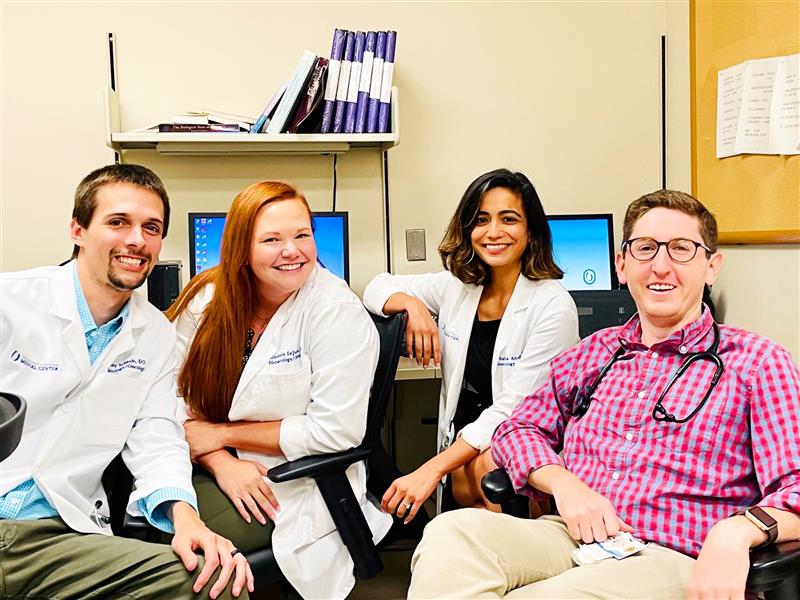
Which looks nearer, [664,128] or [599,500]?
[599,500]

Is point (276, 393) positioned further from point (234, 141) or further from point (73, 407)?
point (234, 141)

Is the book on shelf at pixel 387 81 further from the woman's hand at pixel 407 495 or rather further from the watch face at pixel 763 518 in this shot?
the watch face at pixel 763 518

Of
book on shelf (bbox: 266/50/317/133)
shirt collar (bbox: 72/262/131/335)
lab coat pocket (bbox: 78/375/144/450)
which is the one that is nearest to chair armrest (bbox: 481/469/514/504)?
lab coat pocket (bbox: 78/375/144/450)

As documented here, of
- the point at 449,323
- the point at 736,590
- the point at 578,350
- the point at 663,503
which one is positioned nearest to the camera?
the point at 736,590

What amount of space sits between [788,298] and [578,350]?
2.92 ft

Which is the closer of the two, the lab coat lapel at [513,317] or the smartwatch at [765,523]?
the smartwatch at [765,523]

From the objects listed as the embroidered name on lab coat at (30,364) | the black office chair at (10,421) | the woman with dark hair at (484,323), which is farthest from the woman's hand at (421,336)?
the black office chair at (10,421)

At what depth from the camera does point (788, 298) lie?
2.21 meters

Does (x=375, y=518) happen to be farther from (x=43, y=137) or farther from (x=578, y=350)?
(x=43, y=137)

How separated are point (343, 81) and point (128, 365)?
4.81 feet

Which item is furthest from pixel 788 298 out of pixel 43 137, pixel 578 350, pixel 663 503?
pixel 43 137

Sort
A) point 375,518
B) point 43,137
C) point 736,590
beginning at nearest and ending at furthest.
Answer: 1. point 736,590
2. point 375,518
3. point 43,137

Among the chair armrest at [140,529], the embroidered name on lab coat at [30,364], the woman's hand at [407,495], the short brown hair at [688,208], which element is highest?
the short brown hair at [688,208]

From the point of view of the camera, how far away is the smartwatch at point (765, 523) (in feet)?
4.06
